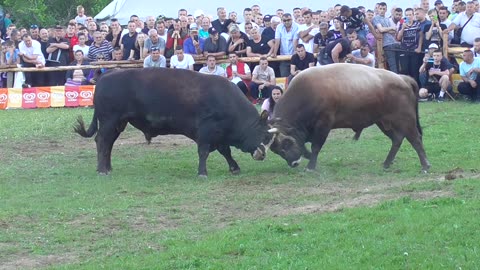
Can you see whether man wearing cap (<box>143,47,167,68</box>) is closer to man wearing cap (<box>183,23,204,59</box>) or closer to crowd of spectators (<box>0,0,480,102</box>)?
crowd of spectators (<box>0,0,480,102</box>)

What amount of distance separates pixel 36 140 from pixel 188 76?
5.09 metres

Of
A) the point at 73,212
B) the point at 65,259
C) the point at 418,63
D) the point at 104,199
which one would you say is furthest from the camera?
the point at 418,63

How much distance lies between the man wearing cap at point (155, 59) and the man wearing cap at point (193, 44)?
2.60 feet

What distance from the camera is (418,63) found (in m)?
22.6

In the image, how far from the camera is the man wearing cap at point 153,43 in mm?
23859

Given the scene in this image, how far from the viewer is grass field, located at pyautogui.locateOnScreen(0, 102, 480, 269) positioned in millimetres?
9211

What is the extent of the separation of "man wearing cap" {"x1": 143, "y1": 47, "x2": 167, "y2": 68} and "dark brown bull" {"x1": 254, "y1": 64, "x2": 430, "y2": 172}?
835 centimetres

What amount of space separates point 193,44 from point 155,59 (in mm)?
1223

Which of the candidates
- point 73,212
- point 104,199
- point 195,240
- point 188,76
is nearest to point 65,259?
point 195,240

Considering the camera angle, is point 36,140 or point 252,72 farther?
point 252,72

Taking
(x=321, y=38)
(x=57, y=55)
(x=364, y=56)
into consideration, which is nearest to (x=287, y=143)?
(x=364, y=56)

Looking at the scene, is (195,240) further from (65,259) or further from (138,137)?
(138,137)

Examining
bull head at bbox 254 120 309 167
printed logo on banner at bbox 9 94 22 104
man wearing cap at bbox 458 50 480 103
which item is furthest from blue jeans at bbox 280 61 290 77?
bull head at bbox 254 120 309 167

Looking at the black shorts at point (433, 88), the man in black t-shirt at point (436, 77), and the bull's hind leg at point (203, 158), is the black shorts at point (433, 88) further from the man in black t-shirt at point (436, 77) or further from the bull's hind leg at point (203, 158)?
the bull's hind leg at point (203, 158)
